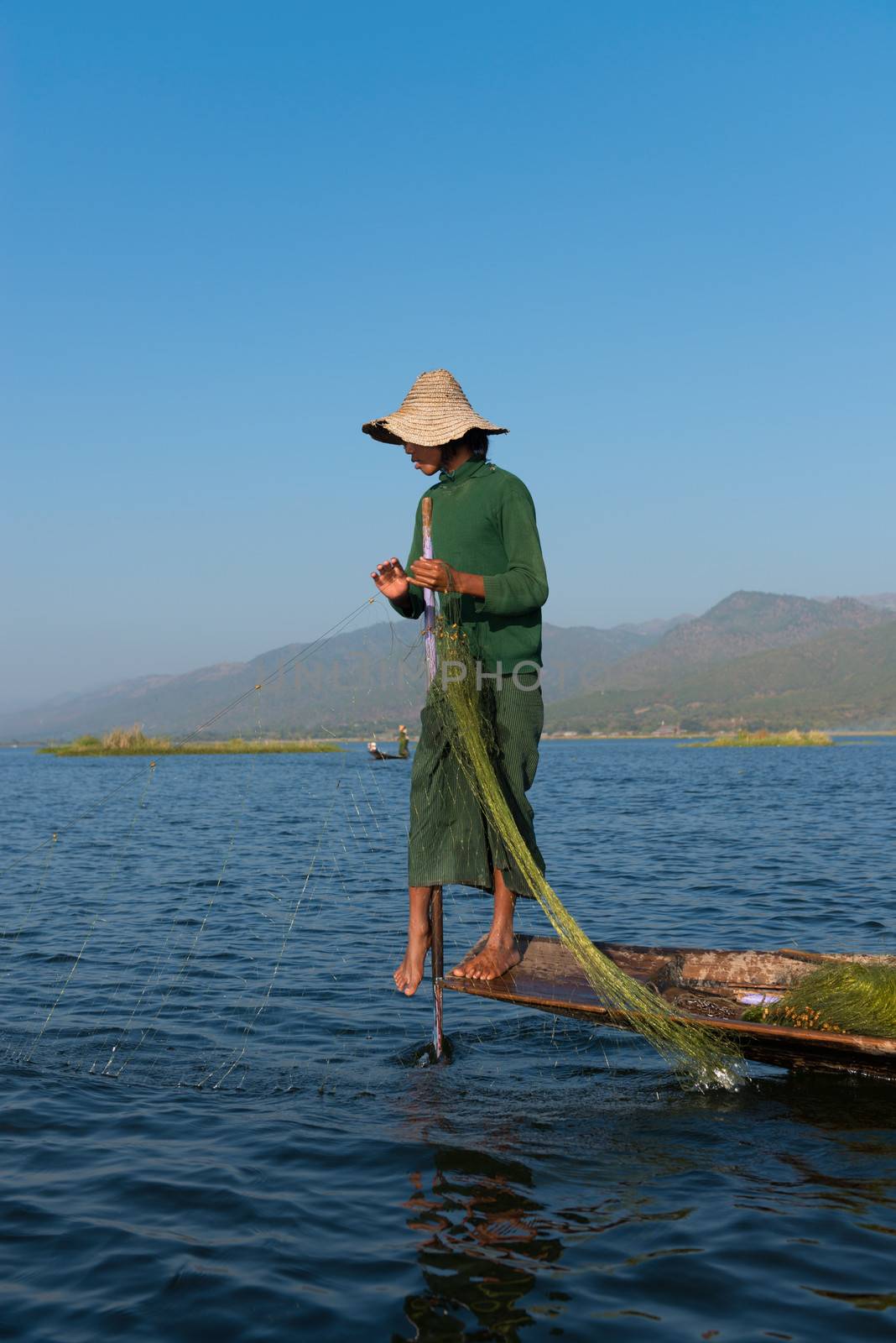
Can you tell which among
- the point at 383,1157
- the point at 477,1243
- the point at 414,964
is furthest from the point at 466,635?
the point at 477,1243

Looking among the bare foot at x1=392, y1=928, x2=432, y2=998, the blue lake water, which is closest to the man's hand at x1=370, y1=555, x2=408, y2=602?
the bare foot at x1=392, y1=928, x2=432, y2=998

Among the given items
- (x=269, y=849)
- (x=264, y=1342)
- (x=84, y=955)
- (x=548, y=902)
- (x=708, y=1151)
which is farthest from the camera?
(x=269, y=849)

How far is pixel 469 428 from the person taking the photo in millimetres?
7062

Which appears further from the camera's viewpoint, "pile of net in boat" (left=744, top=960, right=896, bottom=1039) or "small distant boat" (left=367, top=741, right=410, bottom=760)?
"small distant boat" (left=367, top=741, right=410, bottom=760)

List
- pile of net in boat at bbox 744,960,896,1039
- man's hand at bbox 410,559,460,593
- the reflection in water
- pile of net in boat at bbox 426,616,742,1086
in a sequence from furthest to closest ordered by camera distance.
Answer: pile of net in boat at bbox 744,960,896,1039 < pile of net in boat at bbox 426,616,742,1086 < man's hand at bbox 410,559,460,593 < the reflection in water

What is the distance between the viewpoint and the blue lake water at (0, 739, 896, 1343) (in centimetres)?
451

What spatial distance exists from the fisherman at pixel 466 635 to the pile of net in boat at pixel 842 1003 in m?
1.80

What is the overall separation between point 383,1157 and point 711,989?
2984 mm

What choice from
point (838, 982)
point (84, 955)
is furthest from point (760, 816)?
point (838, 982)

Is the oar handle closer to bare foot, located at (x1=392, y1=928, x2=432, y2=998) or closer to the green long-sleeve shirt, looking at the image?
the green long-sleeve shirt

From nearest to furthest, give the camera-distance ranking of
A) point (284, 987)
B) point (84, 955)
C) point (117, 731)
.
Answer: point (284, 987) → point (84, 955) → point (117, 731)

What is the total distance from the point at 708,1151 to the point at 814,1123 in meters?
0.79

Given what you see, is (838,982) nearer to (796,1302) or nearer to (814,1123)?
(814,1123)

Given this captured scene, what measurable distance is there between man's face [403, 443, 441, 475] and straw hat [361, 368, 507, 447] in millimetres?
58
